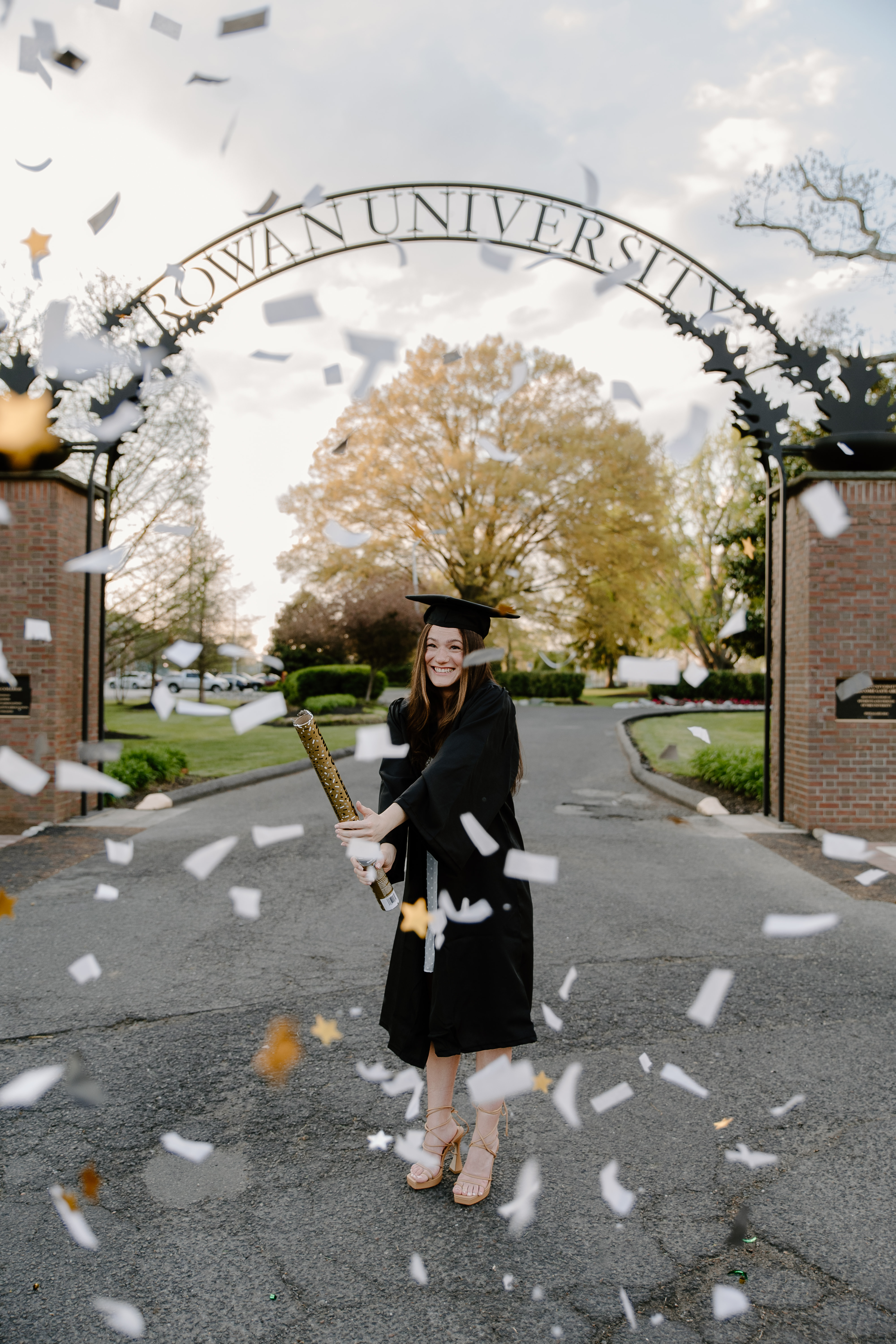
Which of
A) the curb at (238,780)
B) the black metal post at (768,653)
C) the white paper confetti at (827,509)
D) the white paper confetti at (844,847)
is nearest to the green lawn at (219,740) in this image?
the curb at (238,780)

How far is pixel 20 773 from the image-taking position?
23.9 feet

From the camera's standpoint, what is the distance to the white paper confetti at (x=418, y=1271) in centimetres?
205

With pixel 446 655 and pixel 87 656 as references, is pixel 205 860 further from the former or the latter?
pixel 87 656

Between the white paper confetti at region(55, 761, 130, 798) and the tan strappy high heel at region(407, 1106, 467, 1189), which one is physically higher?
the white paper confetti at region(55, 761, 130, 798)

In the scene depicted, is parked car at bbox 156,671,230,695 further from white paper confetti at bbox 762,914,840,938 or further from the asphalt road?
white paper confetti at bbox 762,914,840,938

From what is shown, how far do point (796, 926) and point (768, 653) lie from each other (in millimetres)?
4265

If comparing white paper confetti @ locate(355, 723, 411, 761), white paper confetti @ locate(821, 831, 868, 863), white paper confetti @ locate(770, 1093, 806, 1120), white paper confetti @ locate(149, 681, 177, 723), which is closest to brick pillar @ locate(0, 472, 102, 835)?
white paper confetti @ locate(149, 681, 177, 723)

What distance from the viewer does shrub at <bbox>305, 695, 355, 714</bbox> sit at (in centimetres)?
2112

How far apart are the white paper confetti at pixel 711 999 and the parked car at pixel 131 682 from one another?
16875mm

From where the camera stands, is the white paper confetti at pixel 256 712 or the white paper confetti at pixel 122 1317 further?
the white paper confetti at pixel 256 712

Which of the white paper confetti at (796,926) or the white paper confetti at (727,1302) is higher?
the white paper confetti at (727,1302)

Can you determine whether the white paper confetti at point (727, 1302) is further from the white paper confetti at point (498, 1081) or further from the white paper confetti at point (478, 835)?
the white paper confetti at point (478, 835)

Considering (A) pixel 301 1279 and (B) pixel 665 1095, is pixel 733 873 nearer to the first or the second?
(B) pixel 665 1095

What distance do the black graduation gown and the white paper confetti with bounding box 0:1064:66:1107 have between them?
1.42 metres
